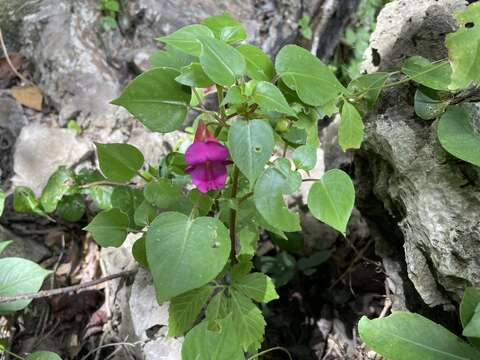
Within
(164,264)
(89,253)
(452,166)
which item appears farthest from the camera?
(89,253)

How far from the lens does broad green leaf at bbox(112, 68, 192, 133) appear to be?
3.17ft

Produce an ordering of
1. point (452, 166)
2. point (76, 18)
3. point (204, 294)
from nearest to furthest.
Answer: point (452, 166), point (204, 294), point (76, 18)

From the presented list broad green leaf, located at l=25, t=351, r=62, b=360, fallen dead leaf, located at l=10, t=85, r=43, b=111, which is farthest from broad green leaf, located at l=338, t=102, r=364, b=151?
fallen dead leaf, located at l=10, t=85, r=43, b=111

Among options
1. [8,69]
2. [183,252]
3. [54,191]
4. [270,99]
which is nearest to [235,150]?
[270,99]

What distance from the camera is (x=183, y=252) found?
0.91m

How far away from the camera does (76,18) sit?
2.47 metres

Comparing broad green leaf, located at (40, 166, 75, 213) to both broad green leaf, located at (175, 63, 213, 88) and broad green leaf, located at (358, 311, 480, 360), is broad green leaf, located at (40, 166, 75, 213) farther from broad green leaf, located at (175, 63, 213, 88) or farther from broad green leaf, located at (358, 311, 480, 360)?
broad green leaf, located at (358, 311, 480, 360)

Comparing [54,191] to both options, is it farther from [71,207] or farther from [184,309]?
[184,309]

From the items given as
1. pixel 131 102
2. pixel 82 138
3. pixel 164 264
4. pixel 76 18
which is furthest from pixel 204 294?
pixel 76 18

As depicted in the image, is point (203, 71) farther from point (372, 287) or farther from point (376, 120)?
point (372, 287)

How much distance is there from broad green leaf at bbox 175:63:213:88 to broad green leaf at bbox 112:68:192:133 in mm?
31

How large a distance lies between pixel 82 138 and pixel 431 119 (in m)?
1.60

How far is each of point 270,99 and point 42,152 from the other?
1.48 metres

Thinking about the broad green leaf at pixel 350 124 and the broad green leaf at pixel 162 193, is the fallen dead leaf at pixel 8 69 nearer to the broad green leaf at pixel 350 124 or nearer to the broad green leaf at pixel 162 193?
the broad green leaf at pixel 162 193
